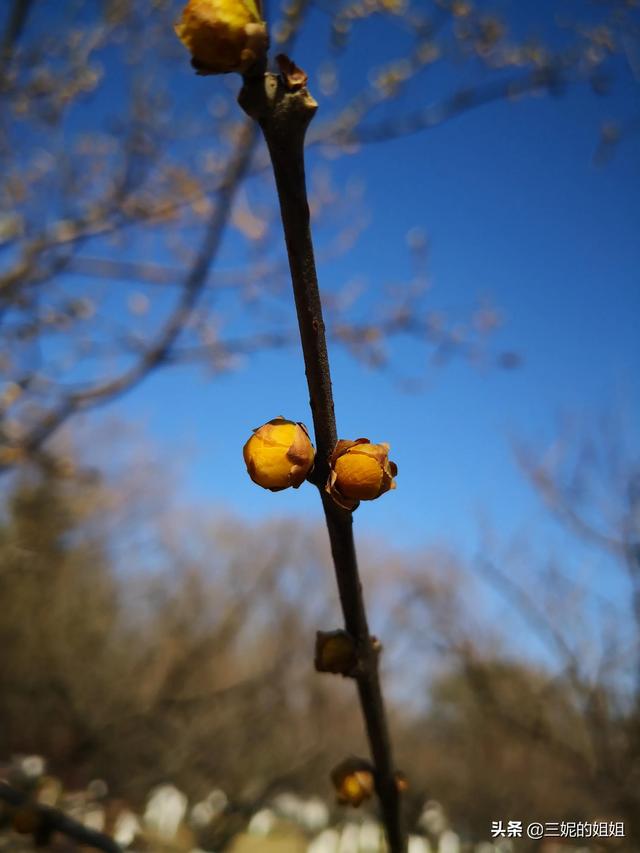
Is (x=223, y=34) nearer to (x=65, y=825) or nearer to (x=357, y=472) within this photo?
(x=357, y=472)

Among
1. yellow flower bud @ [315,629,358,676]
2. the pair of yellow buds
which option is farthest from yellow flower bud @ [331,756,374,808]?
the pair of yellow buds

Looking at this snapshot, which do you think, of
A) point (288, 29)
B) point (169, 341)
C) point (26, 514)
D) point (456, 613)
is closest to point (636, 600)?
point (456, 613)

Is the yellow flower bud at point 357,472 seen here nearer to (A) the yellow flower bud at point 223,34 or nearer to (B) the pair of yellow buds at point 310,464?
(B) the pair of yellow buds at point 310,464

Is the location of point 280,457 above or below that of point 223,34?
below

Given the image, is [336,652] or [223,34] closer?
[223,34]

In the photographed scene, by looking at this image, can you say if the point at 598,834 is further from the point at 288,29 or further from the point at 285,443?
the point at 288,29

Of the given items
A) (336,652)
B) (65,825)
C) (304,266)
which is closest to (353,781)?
(336,652)

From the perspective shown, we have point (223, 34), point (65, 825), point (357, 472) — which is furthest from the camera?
point (65, 825)
